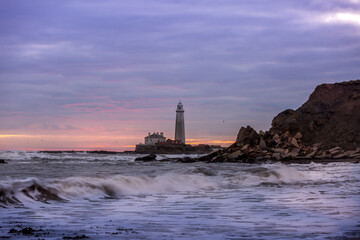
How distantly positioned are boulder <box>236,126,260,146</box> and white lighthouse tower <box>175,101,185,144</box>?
58617mm

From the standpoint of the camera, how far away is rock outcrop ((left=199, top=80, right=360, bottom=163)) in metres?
28.6

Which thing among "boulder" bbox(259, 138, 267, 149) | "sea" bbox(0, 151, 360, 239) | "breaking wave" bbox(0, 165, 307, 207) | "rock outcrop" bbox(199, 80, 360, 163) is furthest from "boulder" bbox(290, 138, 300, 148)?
"sea" bbox(0, 151, 360, 239)

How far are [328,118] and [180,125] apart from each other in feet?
199

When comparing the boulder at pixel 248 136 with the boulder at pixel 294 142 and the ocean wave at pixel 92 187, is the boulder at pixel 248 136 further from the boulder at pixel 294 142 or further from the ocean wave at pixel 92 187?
the ocean wave at pixel 92 187

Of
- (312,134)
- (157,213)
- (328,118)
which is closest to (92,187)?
(157,213)

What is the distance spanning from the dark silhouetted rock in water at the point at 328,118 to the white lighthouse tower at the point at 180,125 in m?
56.8

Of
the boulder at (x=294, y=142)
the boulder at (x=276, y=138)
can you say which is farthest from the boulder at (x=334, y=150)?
the boulder at (x=276, y=138)

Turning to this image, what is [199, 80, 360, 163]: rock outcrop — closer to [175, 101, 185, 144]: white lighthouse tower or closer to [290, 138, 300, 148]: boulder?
[290, 138, 300, 148]: boulder

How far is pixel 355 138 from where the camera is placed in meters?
29.5

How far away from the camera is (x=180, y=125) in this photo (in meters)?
92.8

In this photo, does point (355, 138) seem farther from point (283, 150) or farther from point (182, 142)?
point (182, 142)

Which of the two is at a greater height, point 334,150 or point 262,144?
point 262,144

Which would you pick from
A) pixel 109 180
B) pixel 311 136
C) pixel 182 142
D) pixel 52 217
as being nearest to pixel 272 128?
pixel 311 136

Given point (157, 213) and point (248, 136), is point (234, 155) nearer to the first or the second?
point (248, 136)
